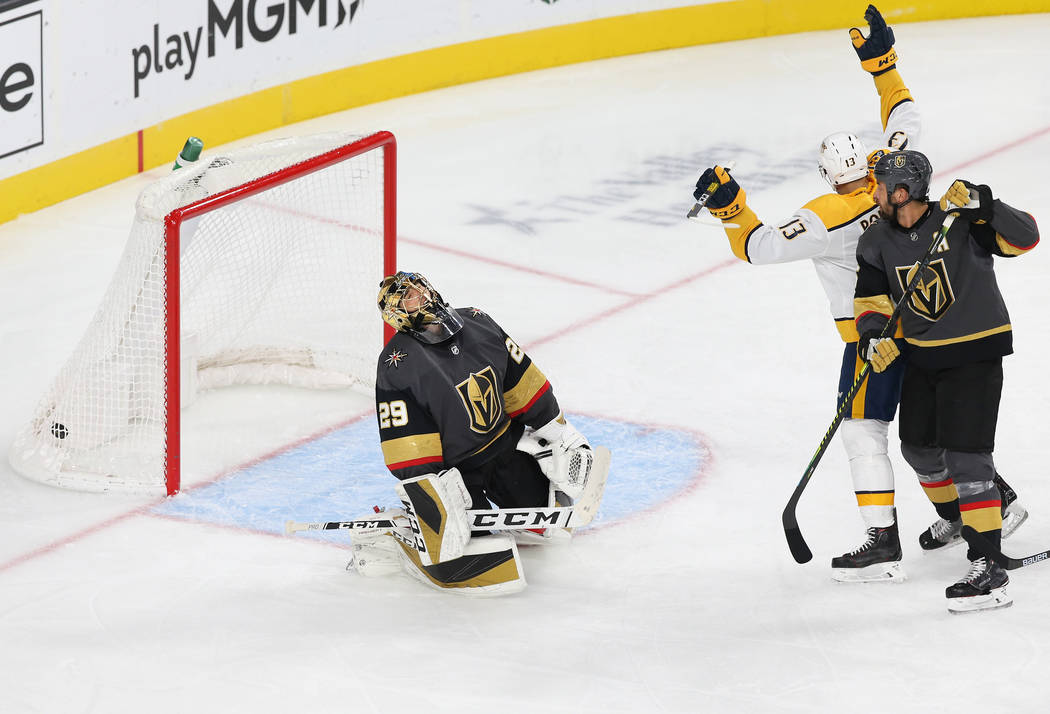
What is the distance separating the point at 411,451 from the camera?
4191 mm

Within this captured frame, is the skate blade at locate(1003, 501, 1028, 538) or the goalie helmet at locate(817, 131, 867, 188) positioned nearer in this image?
the goalie helmet at locate(817, 131, 867, 188)

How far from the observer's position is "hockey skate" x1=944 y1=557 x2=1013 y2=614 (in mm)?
4195

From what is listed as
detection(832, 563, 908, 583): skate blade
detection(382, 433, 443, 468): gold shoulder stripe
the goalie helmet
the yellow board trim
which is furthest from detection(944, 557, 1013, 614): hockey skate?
the yellow board trim

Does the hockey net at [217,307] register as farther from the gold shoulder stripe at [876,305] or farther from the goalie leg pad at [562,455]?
the gold shoulder stripe at [876,305]

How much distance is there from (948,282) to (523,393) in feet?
3.61

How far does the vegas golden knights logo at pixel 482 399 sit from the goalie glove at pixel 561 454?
0.16m

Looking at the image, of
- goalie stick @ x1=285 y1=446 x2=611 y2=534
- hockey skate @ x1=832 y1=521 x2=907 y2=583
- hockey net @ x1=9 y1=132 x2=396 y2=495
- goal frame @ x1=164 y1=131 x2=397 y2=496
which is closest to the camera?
goalie stick @ x1=285 y1=446 x2=611 y2=534

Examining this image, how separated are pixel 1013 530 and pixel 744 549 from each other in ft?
2.32

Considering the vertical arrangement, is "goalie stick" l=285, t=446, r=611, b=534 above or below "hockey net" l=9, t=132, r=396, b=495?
below

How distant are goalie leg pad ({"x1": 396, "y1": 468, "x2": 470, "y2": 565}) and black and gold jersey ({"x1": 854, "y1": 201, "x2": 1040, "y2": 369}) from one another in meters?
1.12

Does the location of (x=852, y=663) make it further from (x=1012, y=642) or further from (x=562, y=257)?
(x=562, y=257)

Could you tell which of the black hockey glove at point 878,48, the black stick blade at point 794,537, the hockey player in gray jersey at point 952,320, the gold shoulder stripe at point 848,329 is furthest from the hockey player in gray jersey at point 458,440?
the black hockey glove at point 878,48

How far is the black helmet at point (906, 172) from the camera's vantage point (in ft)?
13.2

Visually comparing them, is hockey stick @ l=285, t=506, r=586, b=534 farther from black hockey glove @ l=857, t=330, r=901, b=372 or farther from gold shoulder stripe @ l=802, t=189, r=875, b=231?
gold shoulder stripe @ l=802, t=189, r=875, b=231
